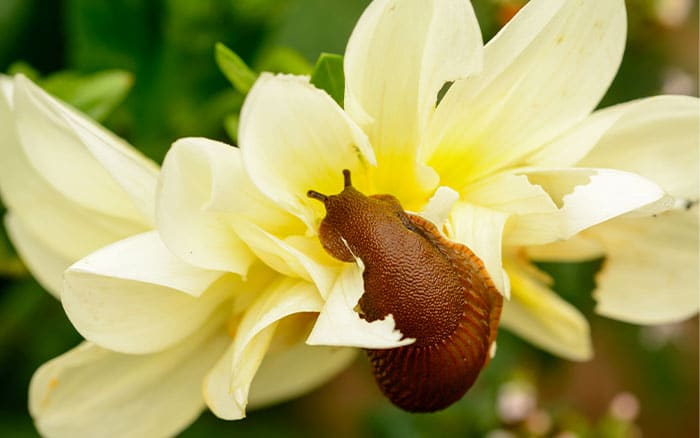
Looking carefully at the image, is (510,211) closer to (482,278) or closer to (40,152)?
(482,278)

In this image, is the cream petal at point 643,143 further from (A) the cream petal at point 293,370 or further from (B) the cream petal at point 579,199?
(A) the cream petal at point 293,370

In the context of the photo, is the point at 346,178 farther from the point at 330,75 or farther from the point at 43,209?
the point at 43,209

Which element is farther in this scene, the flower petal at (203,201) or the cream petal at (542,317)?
the cream petal at (542,317)

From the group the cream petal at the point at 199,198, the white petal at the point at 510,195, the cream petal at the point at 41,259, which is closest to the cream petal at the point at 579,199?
the white petal at the point at 510,195

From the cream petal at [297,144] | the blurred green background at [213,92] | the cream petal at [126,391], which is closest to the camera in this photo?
the cream petal at [297,144]

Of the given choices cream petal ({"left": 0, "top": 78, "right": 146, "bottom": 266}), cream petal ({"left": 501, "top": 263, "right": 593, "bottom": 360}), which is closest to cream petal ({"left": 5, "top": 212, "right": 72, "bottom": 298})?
cream petal ({"left": 0, "top": 78, "right": 146, "bottom": 266})

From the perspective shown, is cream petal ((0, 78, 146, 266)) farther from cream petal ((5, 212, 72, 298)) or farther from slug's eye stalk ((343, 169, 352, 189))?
slug's eye stalk ((343, 169, 352, 189))
